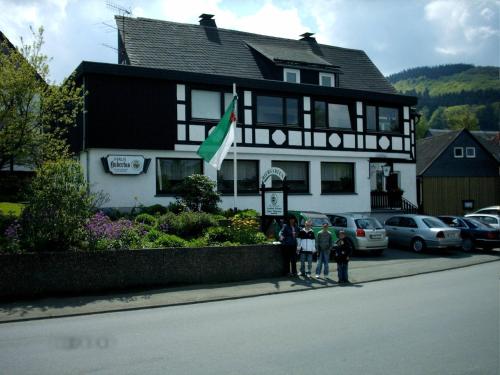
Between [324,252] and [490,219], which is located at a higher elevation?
[490,219]

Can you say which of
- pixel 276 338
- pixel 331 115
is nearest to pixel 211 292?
pixel 276 338

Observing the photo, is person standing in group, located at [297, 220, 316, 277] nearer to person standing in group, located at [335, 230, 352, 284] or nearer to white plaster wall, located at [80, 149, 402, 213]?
person standing in group, located at [335, 230, 352, 284]

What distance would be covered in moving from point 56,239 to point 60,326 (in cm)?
361

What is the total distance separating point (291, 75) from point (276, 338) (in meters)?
20.2

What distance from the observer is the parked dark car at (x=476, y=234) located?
72.4 ft

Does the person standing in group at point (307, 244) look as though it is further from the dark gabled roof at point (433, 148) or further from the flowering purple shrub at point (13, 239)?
the dark gabled roof at point (433, 148)

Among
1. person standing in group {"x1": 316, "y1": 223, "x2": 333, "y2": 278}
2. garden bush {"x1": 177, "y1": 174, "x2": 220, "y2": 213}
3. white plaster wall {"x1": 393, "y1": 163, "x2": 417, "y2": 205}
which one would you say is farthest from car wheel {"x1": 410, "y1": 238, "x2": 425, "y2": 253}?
garden bush {"x1": 177, "y1": 174, "x2": 220, "y2": 213}

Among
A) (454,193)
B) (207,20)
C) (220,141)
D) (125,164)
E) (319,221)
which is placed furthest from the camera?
(454,193)

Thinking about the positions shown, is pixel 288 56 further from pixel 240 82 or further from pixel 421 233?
pixel 421 233

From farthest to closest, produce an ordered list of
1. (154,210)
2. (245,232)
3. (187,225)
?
1. (154,210)
2. (187,225)
3. (245,232)

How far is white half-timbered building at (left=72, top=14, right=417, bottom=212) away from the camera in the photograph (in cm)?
2039

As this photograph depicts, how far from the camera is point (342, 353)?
6.70m

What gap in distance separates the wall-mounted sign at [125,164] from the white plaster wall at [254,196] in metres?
0.24

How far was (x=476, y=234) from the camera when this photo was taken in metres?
22.5
